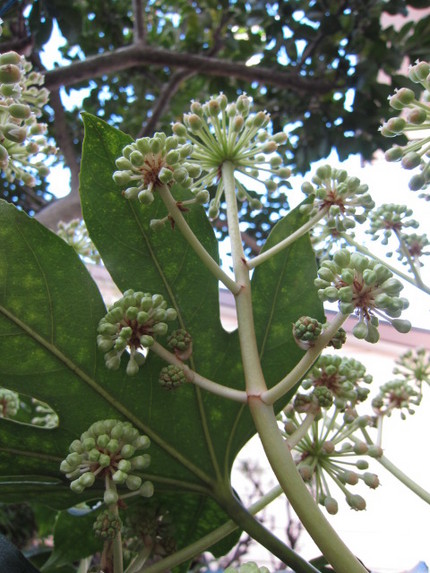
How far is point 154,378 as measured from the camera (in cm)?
58

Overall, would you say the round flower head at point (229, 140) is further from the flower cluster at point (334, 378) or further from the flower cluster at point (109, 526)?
the flower cluster at point (109, 526)

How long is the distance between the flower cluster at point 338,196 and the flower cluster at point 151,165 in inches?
6.0

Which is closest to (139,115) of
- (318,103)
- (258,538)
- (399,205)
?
(318,103)

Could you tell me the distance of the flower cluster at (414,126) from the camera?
51cm

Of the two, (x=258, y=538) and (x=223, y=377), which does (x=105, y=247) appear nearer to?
(x=223, y=377)

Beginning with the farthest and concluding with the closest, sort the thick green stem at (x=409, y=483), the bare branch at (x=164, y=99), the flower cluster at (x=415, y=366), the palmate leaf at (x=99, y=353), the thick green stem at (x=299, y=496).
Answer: the bare branch at (x=164, y=99), the flower cluster at (x=415, y=366), the thick green stem at (x=409, y=483), the palmate leaf at (x=99, y=353), the thick green stem at (x=299, y=496)

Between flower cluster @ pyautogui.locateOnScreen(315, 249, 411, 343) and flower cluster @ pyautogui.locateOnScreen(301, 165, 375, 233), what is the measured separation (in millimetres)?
113

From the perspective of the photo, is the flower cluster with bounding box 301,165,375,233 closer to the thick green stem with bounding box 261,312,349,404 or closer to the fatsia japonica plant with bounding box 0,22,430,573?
the fatsia japonica plant with bounding box 0,22,430,573

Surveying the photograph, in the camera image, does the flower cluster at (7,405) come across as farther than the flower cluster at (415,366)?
No

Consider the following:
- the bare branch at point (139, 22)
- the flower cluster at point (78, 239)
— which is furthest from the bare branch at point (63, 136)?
the flower cluster at point (78, 239)

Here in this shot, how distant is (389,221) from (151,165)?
45 cm

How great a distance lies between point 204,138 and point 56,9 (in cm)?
155

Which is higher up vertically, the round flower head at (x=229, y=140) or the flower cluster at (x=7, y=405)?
the round flower head at (x=229, y=140)

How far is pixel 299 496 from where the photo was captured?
1.50 feet
